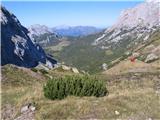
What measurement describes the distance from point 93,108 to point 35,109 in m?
3.65

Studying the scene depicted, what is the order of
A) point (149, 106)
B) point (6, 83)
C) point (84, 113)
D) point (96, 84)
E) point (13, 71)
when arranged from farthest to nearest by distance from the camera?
point (13, 71)
point (6, 83)
point (96, 84)
point (149, 106)
point (84, 113)

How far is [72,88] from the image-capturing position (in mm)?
24250

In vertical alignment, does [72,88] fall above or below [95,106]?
above

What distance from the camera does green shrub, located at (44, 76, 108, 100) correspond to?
944 inches

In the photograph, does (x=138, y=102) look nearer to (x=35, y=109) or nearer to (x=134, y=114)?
(x=134, y=114)

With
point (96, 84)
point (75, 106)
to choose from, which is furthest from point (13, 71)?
point (75, 106)

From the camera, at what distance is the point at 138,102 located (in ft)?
75.5

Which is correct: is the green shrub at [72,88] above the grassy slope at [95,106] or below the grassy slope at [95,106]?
above

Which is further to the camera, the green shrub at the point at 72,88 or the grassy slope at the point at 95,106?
the green shrub at the point at 72,88

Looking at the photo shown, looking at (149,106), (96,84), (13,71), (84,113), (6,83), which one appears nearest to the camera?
(84,113)

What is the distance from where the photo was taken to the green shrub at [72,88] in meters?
24.0

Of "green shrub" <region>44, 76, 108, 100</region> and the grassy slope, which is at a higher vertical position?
"green shrub" <region>44, 76, 108, 100</region>

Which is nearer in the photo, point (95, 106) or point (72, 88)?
point (95, 106)

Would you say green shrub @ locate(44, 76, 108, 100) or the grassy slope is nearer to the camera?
the grassy slope
